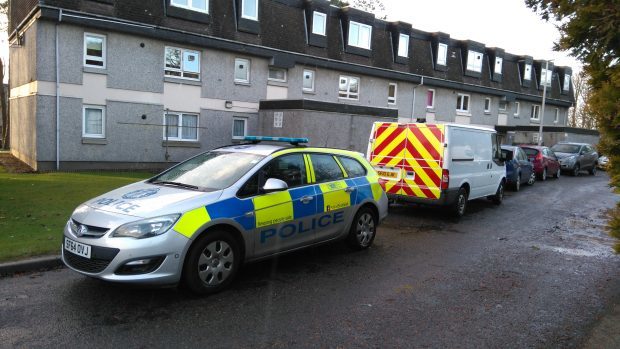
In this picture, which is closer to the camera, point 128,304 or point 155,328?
point 155,328

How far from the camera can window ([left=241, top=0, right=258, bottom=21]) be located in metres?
19.5

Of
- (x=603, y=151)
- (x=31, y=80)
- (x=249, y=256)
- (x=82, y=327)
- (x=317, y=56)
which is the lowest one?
(x=82, y=327)

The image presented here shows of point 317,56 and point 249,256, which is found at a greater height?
point 317,56

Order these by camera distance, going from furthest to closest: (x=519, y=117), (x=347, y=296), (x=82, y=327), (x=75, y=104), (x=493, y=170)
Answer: (x=519, y=117) < (x=75, y=104) < (x=493, y=170) < (x=347, y=296) < (x=82, y=327)

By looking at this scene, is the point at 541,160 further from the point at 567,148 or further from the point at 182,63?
the point at 182,63

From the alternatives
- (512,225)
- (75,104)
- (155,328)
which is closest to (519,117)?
→ (512,225)

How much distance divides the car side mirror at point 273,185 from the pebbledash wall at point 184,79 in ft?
22.2

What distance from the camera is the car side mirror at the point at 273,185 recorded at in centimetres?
546

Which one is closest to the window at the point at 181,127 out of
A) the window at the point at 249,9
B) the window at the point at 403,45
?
the window at the point at 249,9

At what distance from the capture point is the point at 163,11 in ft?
56.9

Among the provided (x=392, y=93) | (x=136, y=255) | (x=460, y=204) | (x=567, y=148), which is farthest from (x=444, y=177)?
(x=567, y=148)

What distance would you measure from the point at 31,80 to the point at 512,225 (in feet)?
51.9

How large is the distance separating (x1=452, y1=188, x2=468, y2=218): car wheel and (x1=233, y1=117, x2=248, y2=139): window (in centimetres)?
1122

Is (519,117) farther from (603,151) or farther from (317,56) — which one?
(603,151)
